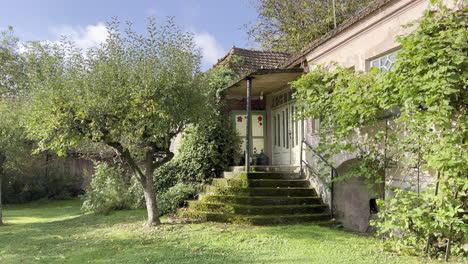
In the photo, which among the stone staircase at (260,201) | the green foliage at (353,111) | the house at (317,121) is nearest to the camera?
the green foliage at (353,111)

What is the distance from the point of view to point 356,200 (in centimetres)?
870

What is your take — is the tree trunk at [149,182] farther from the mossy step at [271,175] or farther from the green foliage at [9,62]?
the green foliage at [9,62]

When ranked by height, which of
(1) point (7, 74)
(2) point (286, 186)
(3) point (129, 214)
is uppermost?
(1) point (7, 74)

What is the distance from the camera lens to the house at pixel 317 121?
6.97 m

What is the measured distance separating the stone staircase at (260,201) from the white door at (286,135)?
1.12 meters

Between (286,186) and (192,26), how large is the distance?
4.59 meters

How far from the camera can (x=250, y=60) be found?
13.0m

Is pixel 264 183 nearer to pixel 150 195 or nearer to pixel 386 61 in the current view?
pixel 150 195

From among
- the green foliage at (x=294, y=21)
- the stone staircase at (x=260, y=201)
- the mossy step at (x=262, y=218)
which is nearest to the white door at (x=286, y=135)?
the stone staircase at (x=260, y=201)

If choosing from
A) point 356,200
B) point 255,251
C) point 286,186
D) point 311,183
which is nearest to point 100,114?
point 255,251

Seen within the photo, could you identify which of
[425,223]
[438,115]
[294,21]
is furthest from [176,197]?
[294,21]

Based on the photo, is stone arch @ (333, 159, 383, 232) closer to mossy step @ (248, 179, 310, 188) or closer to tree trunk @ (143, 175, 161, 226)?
mossy step @ (248, 179, 310, 188)

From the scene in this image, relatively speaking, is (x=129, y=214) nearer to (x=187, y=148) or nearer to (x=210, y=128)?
(x=187, y=148)

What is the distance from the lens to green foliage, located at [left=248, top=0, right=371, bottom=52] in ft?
61.4
